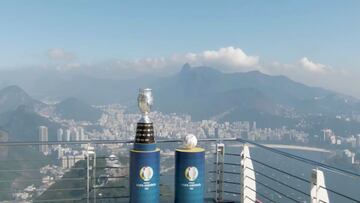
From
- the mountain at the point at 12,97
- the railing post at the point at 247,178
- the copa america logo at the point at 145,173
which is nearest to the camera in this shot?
the copa america logo at the point at 145,173

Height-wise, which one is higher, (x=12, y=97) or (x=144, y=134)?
(x=12, y=97)

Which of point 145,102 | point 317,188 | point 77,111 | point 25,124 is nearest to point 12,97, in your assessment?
point 77,111

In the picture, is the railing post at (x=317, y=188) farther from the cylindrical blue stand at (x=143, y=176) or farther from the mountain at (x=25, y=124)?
the mountain at (x=25, y=124)

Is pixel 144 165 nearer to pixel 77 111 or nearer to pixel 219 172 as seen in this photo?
pixel 219 172

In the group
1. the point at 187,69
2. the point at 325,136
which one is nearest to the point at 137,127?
the point at 325,136

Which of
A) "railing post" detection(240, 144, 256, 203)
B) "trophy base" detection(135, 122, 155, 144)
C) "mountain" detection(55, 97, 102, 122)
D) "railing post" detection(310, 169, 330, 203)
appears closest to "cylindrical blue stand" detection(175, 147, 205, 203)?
"trophy base" detection(135, 122, 155, 144)

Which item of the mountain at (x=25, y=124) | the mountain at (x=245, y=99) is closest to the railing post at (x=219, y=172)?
the mountain at (x=245, y=99)
